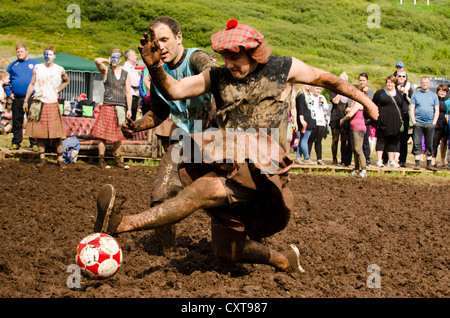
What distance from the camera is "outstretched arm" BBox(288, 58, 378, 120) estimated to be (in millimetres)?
3928

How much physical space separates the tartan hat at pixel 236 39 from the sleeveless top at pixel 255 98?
0.23m

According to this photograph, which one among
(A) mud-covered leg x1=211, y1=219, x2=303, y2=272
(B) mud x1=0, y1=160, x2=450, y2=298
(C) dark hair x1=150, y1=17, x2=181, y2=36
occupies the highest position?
(C) dark hair x1=150, y1=17, x2=181, y2=36

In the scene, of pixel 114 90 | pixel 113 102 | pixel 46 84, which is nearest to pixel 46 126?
pixel 46 84

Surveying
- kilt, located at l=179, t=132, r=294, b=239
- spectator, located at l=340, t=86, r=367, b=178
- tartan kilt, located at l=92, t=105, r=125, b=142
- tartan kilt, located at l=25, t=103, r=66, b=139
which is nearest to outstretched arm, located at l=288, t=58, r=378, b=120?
kilt, located at l=179, t=132, r=294, b=239

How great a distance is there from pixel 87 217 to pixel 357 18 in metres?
66.2

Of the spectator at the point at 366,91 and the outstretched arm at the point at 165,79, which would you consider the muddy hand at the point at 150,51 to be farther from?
the spectator at the point at 366,91

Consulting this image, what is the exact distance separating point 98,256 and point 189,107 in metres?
1.64

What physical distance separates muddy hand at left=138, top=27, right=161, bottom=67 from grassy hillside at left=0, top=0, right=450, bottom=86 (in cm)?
2966

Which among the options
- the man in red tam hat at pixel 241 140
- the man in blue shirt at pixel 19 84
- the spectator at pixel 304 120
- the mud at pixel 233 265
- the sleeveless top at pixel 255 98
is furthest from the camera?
the man in blue shirt at pixel 19 84

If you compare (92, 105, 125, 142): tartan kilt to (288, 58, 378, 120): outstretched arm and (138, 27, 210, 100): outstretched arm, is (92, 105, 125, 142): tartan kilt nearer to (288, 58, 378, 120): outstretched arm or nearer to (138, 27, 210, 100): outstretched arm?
(138, 27, 210, 100): outstretched arm

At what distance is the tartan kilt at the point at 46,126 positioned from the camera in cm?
996

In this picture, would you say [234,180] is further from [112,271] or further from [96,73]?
[96,73]

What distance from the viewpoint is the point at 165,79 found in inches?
142

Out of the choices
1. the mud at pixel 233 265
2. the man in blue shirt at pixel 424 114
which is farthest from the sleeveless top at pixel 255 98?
the man in blue shirt at pixel 424 114
